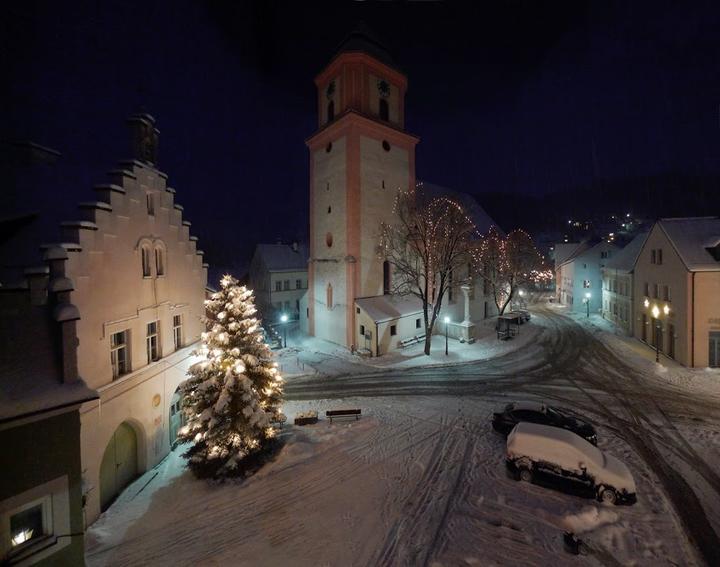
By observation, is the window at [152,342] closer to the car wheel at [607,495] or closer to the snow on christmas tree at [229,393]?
the snow on christmas tree at [229,393]

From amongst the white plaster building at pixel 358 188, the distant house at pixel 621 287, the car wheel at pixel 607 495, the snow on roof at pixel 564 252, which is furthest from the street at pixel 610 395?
the snow on roof at pixel 564 252

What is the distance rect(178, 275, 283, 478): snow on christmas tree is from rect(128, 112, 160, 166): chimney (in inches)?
262

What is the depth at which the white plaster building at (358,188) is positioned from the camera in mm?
26469

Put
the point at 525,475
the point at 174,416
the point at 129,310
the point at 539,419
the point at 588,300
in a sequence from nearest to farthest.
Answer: the point at 525,475
the point at 129,310
the point at 539,419
the point at 174,416
the point at 588,300

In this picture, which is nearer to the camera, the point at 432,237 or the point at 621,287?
the point at 432,237

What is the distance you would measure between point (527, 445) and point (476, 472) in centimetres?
200

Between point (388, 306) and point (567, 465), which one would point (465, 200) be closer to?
point (388, 306)

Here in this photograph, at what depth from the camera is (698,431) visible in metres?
13.6

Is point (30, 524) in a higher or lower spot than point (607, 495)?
higher

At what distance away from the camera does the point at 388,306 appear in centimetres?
2809

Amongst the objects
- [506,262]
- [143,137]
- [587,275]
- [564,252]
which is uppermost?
[143,137]

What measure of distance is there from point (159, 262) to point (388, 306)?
60.7 feet

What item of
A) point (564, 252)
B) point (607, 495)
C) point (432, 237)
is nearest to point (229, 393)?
point (607, 495)

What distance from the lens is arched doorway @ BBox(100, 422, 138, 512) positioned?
35.4 feet
